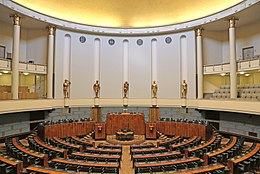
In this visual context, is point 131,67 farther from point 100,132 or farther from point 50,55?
point 100,132

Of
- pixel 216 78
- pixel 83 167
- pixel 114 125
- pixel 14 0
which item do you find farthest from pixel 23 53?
pixel 216 78

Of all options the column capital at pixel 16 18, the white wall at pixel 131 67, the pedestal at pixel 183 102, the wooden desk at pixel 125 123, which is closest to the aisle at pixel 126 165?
the wooden desk at pixel 125 123

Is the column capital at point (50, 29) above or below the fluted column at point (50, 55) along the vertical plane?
above

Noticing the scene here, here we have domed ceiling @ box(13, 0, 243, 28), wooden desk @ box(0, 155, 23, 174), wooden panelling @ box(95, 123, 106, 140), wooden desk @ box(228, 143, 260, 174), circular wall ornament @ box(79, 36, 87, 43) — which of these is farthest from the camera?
circular wall ornament @ box(79, 36, 87, 43)

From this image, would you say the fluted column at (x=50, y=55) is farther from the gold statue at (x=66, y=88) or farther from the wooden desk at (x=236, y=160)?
the wooden desk at (x=236, y=160)

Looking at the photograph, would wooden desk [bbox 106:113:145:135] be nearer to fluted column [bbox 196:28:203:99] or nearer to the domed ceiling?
fluted column [bbox 196:28:203:99]

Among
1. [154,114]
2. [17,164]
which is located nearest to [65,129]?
[154,114]

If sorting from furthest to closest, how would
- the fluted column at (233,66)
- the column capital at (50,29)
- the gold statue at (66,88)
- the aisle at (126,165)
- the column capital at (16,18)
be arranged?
the gold statue at (66,88), the column capital at (50,29), the fluted column at (233,66), the column capital at (16,18), the aisle at (126,165)

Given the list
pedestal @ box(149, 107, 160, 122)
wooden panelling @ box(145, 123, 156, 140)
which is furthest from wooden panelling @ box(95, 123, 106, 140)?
pedestal @ box(149, 107, 160, 122)

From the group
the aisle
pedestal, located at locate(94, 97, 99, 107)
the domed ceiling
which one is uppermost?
the domed ceiling

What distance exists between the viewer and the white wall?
18422 millimetres

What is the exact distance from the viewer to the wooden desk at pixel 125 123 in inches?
636

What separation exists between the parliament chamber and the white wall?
0.09m

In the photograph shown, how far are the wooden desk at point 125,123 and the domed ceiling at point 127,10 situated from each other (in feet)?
25.7
